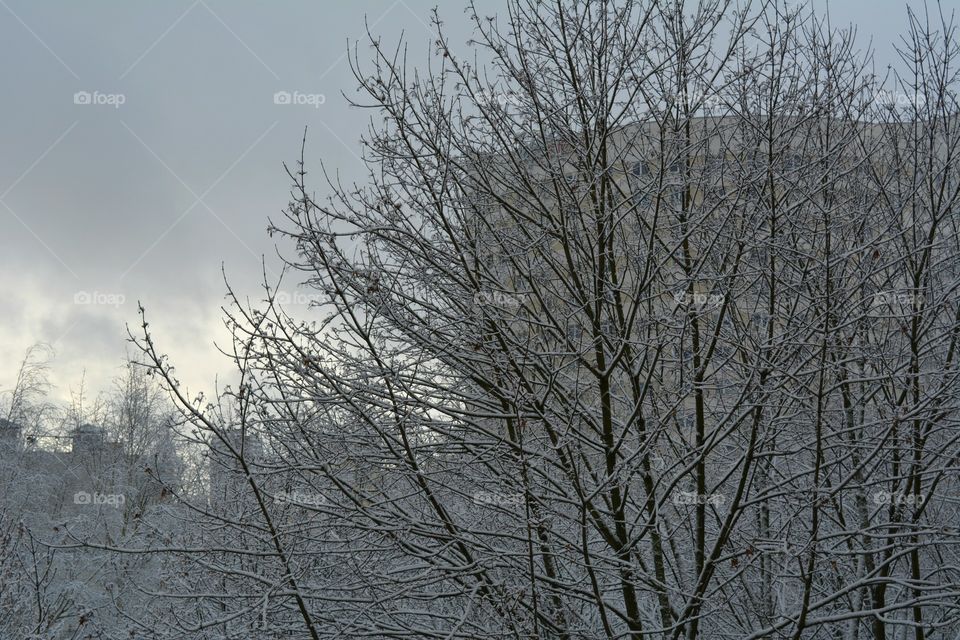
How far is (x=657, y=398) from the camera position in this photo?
5.15 m

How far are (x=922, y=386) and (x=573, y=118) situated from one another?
10.2 ft

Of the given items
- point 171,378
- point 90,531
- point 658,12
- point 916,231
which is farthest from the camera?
point 90,531

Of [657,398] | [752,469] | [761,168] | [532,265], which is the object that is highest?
[761,168]

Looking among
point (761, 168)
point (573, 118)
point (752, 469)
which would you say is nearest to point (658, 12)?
point (573, 118)

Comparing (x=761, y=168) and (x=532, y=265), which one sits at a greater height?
(x=761, y=168)

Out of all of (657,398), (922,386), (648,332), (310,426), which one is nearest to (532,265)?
(648,332)

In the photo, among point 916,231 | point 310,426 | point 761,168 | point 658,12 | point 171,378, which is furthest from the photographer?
point 916,231

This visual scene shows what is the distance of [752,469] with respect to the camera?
4.95 meters

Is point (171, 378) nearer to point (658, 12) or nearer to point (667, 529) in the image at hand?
point (667, 529)

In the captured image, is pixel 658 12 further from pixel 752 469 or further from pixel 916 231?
pixel 752 469

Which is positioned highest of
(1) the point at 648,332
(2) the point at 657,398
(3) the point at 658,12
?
(3) the point at 658,12

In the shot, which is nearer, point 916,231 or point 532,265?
point 532,265

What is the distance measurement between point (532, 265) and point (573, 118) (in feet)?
3.15

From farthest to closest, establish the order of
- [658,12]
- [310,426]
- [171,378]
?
[658,12], [310,426], [171,378]
